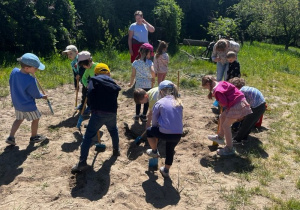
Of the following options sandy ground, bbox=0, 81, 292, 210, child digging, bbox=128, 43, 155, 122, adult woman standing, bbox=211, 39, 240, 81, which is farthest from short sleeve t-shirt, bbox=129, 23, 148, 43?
sandy ground, bbox=0, 81, 292, 210

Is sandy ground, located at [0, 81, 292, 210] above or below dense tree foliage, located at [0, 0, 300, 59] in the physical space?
below

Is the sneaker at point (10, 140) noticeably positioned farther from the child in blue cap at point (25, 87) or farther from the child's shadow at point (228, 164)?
the child's shadow at point (228, 164)

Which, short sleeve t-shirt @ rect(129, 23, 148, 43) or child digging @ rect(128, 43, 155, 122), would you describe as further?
short sleeve t-shirt @ rect(129, 23, 148, 43)

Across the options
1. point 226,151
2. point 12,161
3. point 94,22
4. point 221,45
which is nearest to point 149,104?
point 226,151

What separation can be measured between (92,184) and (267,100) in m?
5.20

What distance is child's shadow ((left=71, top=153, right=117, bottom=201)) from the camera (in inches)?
157

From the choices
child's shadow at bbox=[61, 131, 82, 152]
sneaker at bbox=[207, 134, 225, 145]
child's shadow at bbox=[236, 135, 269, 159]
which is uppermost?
sneaker at bbox=[207, 134, 225, 145]

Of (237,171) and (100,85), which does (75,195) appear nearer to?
(100,85)

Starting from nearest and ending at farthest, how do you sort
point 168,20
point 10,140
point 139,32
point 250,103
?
1. point 10,140
2. point 250,103
3. point 139,32
4. point 168,20

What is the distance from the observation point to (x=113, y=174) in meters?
4.40

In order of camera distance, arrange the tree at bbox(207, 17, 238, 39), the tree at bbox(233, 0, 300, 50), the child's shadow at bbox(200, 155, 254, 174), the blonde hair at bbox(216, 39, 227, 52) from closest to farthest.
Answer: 1. the child's shadow at bbox(200, 155, 254, 174)
2. the blonde hair at bbox(216, 39, 227, 52)
3. the tree at bbox(207, 17, 238, 39)
4. the tree at bbox(233, 0, 300, 50)

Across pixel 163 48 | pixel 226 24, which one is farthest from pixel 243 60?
pixel 163 48

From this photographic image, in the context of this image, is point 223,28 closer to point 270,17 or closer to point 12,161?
point 12,161

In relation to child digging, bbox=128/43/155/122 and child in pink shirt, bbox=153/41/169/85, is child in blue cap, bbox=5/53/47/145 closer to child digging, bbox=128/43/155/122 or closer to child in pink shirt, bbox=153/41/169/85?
child digging, bbox=128/43/155/122
